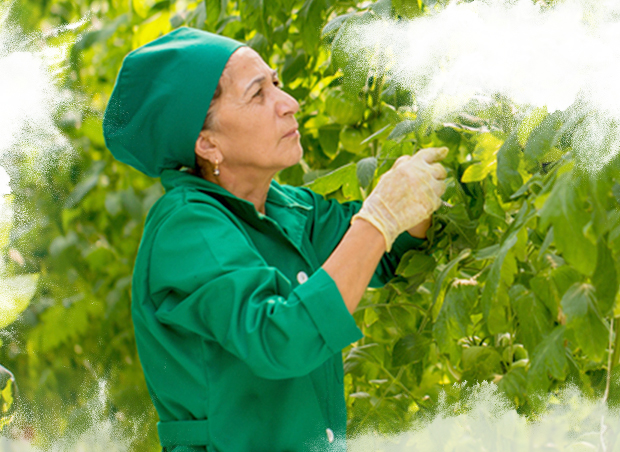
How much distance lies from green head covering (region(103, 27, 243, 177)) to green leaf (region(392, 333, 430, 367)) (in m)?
0.46

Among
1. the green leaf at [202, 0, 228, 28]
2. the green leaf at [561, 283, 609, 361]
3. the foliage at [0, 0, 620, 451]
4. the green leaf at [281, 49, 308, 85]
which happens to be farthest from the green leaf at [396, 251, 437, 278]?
the green leaf at [202, 0, 228, 28]

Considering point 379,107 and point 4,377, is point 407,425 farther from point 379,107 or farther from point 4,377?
point 4,377

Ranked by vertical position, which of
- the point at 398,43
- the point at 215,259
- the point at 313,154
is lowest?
the point at 313,154

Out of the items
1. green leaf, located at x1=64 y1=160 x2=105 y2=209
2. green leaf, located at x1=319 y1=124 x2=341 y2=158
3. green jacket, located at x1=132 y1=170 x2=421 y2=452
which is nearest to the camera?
green jacket, located at x1=132 y1=170 x2=421 y2=452

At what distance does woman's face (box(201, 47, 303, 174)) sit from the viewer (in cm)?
103

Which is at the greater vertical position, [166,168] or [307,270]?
[166,168]

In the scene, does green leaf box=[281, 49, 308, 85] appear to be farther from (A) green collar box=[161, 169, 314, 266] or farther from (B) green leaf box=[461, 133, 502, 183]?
(B) green leaf box=[461, 133, 502, 183]

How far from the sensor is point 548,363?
0.78m

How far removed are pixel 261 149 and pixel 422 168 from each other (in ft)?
0.83

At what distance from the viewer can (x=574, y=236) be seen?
65 cm

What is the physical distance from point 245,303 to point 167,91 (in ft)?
1.17

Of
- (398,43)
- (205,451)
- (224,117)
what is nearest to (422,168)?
(398,43)

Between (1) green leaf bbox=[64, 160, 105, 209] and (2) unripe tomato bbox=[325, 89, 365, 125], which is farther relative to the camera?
(1) green leaf bbox=[64, 160, 105, 209]

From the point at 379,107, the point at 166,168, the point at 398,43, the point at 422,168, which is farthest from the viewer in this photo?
the point at 379,107
